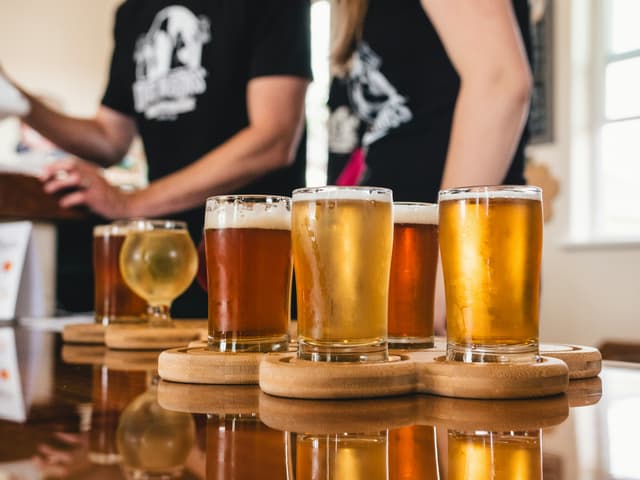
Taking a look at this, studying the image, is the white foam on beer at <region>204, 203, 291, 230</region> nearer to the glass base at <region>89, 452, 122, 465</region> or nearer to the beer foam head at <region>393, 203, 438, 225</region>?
the beer foam head at <region>393, 203, 438, 225</region>

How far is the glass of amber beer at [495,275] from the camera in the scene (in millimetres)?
712

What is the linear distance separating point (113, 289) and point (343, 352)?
0.78 metres

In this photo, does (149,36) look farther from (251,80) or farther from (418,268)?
(418,268)

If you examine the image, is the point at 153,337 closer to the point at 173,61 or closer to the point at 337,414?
the point at 337,414

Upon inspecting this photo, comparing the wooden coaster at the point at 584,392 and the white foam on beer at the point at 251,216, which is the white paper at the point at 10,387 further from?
the wooden coaster at the point at 584,392

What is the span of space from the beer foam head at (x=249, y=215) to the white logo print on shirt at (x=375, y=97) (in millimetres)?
756

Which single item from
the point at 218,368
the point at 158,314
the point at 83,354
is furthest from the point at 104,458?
the point at 158,314

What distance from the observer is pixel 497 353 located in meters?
0.71

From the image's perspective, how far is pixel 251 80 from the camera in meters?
1.97

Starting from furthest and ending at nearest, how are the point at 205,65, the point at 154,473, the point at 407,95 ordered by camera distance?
1. the point at 205,65
2. the point at 407,95
3. the point at 154,473

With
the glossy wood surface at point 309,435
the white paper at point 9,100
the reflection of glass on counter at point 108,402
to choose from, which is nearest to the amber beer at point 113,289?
the reflection of glass on counter at point 108,402

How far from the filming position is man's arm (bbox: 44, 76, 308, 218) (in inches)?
77.5

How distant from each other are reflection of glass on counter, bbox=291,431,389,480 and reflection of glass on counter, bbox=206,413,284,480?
→ 0.5 inches

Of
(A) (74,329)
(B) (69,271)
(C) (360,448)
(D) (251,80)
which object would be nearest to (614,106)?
(D) (251,80)
